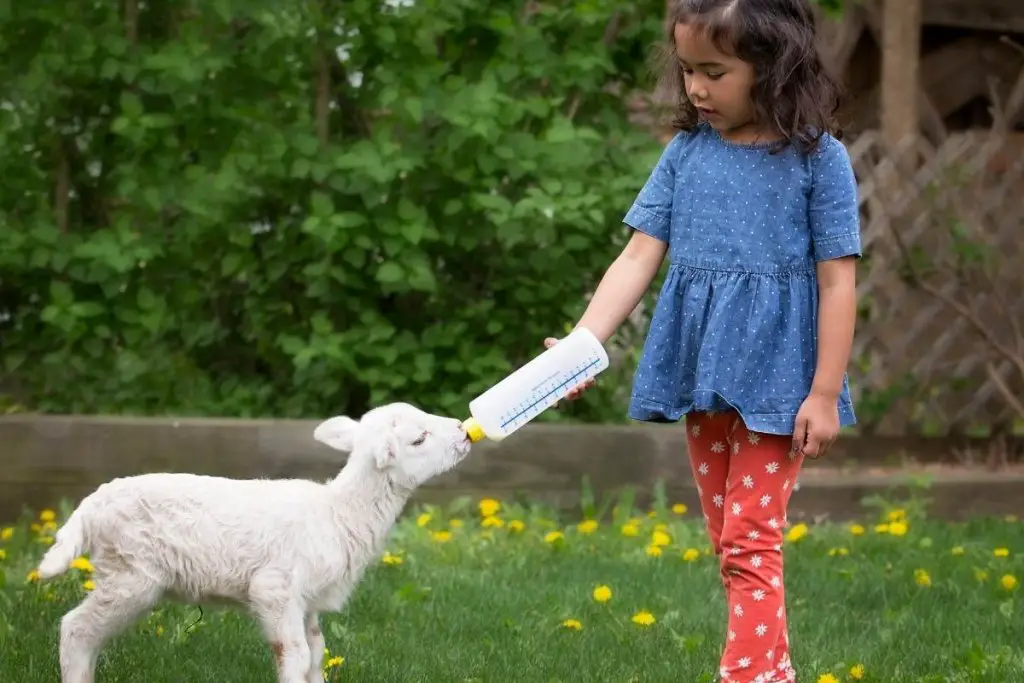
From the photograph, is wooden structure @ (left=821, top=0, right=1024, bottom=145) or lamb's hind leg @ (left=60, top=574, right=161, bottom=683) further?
wooden structure @ (left=821, top=0, right=1024, bottom=145)

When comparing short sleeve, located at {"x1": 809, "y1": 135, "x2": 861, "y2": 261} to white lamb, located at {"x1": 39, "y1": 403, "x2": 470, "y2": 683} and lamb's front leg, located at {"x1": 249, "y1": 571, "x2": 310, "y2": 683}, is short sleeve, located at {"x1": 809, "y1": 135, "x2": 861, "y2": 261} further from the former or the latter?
lamb's front leg, located at {"x1": 249, "y1": 571, "x2": 310, "y2": 683}

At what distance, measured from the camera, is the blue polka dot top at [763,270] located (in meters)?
3.45

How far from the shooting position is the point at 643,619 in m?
4.38

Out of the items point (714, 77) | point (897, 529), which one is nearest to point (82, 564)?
point (714, 77)

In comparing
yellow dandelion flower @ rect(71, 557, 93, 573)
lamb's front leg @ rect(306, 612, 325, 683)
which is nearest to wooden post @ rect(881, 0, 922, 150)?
yellow dandelion flower @ rect(71, 557, 93, 573)

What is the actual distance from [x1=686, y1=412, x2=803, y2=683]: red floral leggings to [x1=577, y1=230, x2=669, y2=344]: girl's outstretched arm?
1.15ft

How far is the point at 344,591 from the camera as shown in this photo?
11.9 feet

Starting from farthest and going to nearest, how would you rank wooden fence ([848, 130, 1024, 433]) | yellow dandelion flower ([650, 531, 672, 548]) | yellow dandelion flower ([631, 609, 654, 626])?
wooden fence ([848, 130, 1024, 433]) → yellow dandelion flower ([650, 531, 672, 548]) → yellow dandelion flower ([631, 609, 654, 626])

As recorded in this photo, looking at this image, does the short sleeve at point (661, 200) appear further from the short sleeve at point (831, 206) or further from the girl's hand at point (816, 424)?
the girl's hand at point (816, 424)

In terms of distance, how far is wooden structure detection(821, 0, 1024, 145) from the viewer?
8.02 metres

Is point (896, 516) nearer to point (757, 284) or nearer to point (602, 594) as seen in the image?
point (602, 594)

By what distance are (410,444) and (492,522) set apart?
2090 millimetres

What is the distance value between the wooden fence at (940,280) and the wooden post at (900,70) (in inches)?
25.6

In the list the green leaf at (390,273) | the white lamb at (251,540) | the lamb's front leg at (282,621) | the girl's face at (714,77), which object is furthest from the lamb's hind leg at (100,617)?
the green leaf at (390,273)
